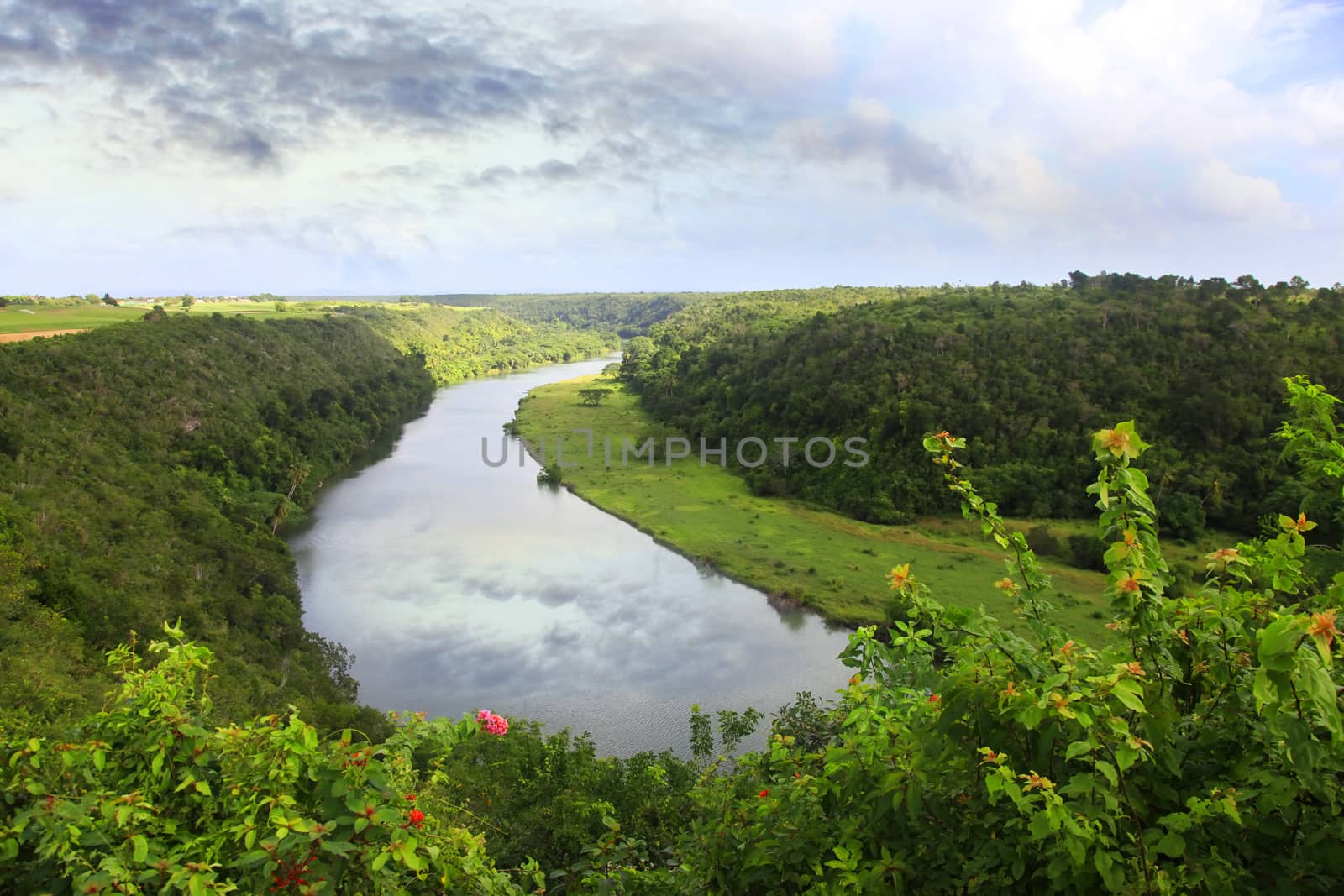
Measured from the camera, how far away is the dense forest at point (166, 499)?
1742cm

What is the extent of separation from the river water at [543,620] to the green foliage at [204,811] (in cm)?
1863

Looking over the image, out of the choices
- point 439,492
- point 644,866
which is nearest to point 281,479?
point 439,492

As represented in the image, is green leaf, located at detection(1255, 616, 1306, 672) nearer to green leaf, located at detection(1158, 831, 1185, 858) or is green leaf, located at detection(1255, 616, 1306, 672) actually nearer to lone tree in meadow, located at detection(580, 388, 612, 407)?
green leaf, located at detection(1158, 831, 1185, 858)

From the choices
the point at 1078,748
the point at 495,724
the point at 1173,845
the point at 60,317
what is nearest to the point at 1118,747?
the point at 1078,748

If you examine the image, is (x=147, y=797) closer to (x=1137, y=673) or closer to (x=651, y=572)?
(x=1137, y=673)

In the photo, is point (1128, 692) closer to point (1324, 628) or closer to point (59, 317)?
point (1324, 628)

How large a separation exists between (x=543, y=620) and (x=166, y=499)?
16.1 meters

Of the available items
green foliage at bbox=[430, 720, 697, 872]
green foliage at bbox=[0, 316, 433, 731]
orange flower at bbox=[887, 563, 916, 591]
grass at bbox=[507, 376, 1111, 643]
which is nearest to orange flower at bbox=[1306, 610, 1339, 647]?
orange flower at bbox=[887, 563, 916, 591]

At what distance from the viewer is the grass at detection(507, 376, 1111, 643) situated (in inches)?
1209

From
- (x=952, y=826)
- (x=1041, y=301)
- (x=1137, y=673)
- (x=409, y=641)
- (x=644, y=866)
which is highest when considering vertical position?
(x=1041, y=301)

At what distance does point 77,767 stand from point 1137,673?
4.45m

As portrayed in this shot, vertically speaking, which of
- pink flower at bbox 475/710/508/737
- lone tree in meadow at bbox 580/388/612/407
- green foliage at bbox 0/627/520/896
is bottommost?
lone tree in meadow at bbox 580/388/612/407

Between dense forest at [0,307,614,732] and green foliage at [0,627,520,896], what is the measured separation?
26.1 ft

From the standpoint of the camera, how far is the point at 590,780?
12734 mm
